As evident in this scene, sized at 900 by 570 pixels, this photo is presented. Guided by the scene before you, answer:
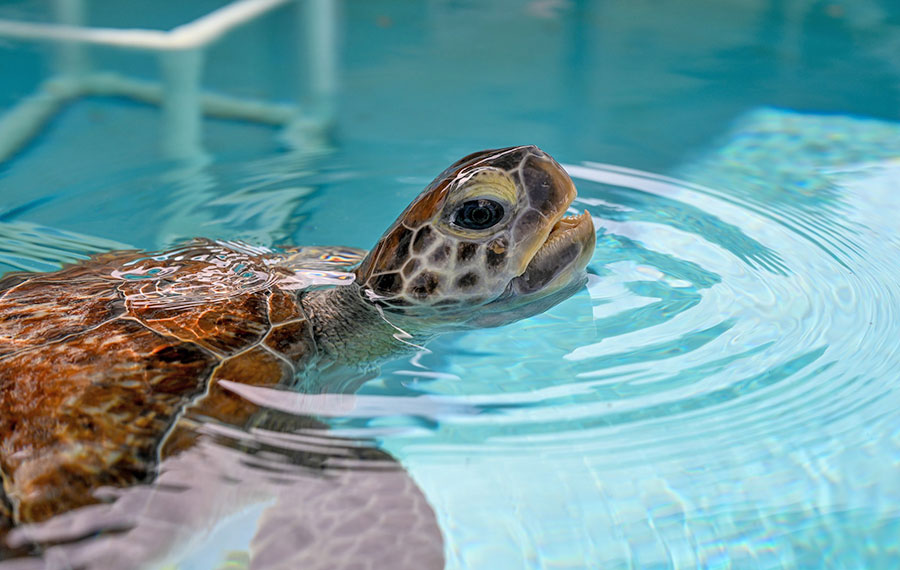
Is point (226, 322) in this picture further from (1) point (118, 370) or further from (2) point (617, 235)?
(2) point (617, 235)

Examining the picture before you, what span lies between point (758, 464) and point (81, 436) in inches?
46.1

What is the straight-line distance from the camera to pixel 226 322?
158 cm

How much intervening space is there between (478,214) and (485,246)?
0.07 m

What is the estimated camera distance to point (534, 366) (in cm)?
174

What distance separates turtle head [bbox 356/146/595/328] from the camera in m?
1.57

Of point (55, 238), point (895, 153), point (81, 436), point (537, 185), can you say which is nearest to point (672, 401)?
point (537, 185)

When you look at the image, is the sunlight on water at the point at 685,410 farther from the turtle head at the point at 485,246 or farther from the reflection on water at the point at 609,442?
the turtle head at the point at 485,246

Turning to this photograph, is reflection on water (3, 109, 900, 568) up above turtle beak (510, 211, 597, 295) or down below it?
below

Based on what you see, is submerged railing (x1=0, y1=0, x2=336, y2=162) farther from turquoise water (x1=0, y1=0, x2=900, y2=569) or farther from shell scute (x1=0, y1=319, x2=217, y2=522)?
shell scute (x1=0, y1=319, x2=217, y2=522)

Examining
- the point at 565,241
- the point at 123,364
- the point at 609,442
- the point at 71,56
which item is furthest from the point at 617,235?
the point at 71,56

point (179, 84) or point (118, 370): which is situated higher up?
point (179, 84)

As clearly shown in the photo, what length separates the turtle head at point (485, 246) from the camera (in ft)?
5.15

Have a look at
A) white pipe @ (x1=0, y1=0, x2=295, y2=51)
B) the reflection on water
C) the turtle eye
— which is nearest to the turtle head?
the turtle eye

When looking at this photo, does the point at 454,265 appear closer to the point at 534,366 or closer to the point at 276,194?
the point at 534,366
